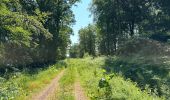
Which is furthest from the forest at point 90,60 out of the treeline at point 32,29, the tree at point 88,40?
the tree at point 88,40

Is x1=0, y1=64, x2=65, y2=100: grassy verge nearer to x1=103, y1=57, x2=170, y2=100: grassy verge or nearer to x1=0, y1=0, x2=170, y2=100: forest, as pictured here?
x1=0, y1=0, x2=170, y2=100: forest

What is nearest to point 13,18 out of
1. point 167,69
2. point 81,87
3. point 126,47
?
point 81,87

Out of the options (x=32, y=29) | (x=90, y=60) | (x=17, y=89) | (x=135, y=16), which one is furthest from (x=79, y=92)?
(x=135, y=16)

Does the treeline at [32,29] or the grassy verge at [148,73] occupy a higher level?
the treeline at [32,29]

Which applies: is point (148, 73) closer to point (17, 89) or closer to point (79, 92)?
point (79, 92)

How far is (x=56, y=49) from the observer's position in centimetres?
6419

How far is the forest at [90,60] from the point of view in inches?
830

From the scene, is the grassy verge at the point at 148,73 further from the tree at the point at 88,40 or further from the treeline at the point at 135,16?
the tree at the point at 88,40

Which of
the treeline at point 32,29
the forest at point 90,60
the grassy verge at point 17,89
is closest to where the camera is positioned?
the grassy verge at point 17,89

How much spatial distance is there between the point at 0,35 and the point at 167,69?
21.7 meters

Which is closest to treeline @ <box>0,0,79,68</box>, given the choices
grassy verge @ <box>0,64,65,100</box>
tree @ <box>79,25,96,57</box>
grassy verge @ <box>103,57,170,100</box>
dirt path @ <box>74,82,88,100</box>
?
grassy verge @ <box>0,64,65,100</box>

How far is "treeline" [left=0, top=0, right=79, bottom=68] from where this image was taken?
20688 millimetres

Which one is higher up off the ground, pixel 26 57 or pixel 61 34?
pixel 61 34

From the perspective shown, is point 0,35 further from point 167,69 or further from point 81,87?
point 167,69
